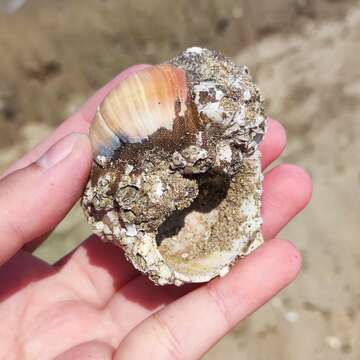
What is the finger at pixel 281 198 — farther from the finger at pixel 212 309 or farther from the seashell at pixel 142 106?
the seashell at pixel 142 106

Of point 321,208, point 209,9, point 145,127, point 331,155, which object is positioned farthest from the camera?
point 209,9

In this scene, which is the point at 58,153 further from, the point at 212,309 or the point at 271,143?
the point at 271,143

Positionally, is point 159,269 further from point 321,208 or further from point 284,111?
point 284,111

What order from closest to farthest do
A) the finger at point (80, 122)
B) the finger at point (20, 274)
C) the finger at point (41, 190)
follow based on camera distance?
the finger at point (41, 190) < the finger at point (20, 274) < the finger at point (80, 122)

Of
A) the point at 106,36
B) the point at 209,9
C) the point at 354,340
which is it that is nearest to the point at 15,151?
the point at 106,36

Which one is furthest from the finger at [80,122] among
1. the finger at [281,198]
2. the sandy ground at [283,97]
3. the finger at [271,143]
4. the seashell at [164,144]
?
the sandy ground at [283,97]
